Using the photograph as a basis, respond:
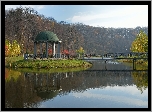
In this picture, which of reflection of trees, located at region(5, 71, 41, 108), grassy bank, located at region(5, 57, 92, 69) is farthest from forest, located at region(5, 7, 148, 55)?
reflection of trees, located at region(5, 71, 41, 108)

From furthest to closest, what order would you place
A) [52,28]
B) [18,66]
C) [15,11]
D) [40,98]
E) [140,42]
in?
[52,28], [15,11], [140,42], [18,66], [40,98]

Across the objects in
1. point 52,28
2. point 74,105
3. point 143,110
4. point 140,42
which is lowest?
point 74,105

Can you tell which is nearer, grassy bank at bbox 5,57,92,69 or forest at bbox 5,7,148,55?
grassy bank at bbox 5,57,92,69

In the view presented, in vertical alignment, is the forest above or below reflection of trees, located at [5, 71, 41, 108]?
above

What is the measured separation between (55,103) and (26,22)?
31.4m

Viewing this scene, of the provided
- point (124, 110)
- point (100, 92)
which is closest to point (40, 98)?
point (100, 92)

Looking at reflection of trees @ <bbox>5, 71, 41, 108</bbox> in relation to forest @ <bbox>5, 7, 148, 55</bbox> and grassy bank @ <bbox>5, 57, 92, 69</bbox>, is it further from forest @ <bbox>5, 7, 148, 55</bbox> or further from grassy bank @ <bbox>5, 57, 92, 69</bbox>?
forest @ <bbox>5, 7, 148, 55</bbox>

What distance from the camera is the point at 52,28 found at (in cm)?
4766

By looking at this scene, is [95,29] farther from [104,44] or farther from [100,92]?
[100,92]

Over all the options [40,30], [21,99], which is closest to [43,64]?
[21,99]

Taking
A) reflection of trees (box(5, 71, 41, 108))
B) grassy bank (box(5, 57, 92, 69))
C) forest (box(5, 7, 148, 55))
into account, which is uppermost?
forest (box(5, 7, 148, 55))

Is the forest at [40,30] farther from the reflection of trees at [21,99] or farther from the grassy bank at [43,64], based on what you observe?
the reflection of trees at [21,99]

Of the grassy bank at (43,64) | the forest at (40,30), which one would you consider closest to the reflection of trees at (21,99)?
the grassy bank at (43,64)

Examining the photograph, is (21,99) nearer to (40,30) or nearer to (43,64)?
(43,64)
